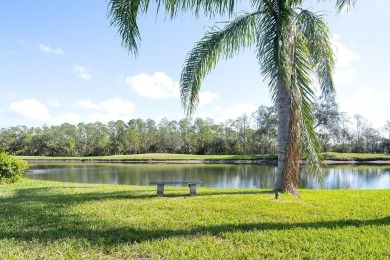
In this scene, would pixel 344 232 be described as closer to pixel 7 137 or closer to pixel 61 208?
pixel 61 208

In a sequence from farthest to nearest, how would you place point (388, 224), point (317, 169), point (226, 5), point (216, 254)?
point (317, 169), point (226, 5), point (388, 224), point (216, 254)

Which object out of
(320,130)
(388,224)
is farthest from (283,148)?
(320,130)

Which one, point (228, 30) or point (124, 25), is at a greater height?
point (228, 30)

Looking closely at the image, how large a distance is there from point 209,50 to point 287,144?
3372 mm

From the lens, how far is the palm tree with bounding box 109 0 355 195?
21.4 feet

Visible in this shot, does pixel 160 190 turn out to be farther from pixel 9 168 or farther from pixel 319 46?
pixel 9 168

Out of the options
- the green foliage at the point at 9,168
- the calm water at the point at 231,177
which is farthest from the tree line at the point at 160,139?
the green foliage at the point at 9,168

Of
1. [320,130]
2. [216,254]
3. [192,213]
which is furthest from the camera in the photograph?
[320,130]

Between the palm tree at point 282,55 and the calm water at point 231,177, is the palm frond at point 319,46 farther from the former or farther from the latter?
the calm water at point 231,177

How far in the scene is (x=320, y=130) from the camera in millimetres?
53281

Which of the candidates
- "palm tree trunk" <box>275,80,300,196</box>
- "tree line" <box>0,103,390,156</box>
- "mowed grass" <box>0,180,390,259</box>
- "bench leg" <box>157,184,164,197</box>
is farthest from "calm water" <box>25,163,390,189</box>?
"tree line" <box>0,103,390,156</box>

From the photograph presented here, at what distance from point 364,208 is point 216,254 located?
15.5ft

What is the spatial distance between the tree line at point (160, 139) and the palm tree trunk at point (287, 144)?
6064 centimetres

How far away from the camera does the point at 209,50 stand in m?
8.81
